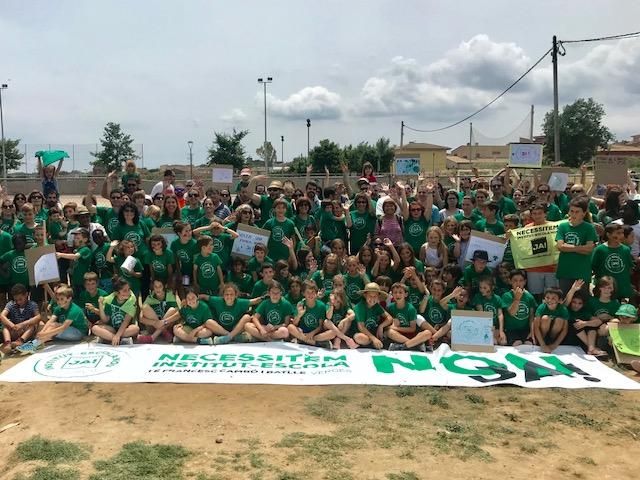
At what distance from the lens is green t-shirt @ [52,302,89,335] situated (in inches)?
285

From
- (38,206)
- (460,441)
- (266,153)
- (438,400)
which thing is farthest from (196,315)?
(266,153)

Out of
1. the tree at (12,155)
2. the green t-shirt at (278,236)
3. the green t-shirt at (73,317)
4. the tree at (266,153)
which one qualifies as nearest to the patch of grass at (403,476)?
the green t-shirt at (278,236)

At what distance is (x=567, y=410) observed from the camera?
17.2 feet

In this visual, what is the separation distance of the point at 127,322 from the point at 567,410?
5364 mm

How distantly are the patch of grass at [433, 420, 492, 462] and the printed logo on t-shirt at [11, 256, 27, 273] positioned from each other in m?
6.22

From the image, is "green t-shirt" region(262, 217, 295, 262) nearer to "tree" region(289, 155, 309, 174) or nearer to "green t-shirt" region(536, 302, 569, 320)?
"green t-shirt" region(536, 302, 569, 320)

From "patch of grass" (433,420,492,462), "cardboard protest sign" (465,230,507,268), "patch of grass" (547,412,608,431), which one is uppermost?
"cardboard protest sign" (465,230,507,268)

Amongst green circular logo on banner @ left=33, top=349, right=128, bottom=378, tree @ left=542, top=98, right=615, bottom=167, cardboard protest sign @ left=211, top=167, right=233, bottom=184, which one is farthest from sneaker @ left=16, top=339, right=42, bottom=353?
tree @ left=542, top=98, right=615, bottom=167

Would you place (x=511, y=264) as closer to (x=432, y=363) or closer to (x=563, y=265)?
(x=563, y=265)

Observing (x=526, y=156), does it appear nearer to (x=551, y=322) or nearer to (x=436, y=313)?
(x=551, y=322)

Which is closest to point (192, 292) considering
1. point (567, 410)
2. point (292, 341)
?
point (292, 341)

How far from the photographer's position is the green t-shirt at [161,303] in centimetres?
750

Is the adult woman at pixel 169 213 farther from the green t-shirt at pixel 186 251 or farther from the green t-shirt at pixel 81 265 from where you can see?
the green t-shirt at pixel 81 265

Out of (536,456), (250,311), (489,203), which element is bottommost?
(536,456)
